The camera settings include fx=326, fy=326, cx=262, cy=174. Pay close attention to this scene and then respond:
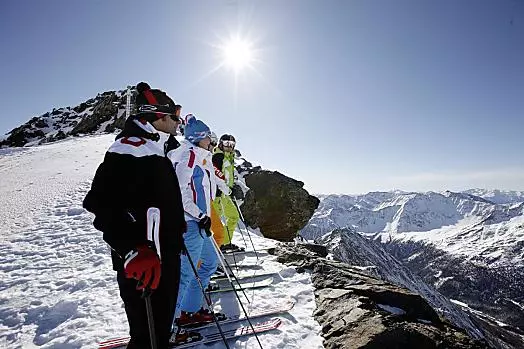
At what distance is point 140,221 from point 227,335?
9.99ft

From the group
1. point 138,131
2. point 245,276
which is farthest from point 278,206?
point 138,131

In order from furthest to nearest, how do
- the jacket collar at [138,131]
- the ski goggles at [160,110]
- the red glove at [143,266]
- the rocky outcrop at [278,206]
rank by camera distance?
1. the rocky outcrop at [278,206]
2. the ski goggles at [160,110]
3. the jacket collar at [138,131]
4. the red glove at [143,266]

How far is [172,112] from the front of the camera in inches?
138

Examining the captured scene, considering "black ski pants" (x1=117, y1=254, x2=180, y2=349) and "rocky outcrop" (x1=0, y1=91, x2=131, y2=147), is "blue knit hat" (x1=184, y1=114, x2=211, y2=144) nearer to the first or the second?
"black ski pants" (x1=117, y1=254, x2=180, y2=349)

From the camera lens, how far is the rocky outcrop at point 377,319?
4285 mm

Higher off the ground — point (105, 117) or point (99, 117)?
point (99, 117)

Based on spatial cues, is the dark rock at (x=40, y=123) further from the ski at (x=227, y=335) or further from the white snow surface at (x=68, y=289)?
the ski at (x=227, y=335)

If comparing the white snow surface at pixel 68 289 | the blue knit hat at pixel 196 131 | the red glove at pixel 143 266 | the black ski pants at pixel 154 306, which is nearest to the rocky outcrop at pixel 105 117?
the white snow surface at pixel 68 289

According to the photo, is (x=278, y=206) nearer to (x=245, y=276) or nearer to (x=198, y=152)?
(x=245, y=276)

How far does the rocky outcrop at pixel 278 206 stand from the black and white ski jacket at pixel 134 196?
21045 millimetres

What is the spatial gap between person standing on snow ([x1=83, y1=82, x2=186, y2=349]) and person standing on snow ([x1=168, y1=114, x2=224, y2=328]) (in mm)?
1561

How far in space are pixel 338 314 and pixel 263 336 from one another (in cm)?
134

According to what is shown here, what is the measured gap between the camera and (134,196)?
2.83 m

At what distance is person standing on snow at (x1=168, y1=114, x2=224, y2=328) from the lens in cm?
483
